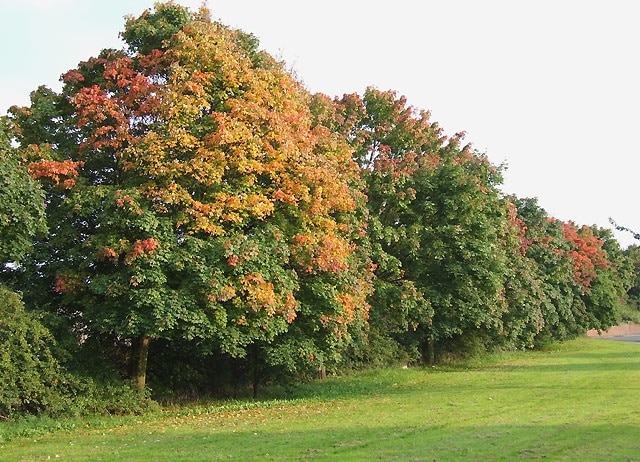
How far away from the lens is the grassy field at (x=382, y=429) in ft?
36.6

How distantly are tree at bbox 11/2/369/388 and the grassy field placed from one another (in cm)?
272

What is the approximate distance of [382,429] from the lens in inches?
549

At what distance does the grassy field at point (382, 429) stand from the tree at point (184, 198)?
2.72 meters

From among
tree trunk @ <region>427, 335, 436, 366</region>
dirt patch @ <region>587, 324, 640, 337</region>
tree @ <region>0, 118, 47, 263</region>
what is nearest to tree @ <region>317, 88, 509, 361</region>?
tree trunk @ <region>427, 335, 436, 366</region>

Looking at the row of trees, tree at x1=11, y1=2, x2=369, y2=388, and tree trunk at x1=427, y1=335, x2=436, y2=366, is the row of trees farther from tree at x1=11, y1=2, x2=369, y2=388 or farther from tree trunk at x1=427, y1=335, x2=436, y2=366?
tree trunk at x1=427, y1=335, x2=436, y2=366

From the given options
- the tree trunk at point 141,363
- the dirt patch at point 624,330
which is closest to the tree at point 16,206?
the tree trunk at point 141,363

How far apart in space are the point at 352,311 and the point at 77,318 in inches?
355

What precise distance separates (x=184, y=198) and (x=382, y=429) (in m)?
8.70

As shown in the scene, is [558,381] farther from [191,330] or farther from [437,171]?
[191,330]

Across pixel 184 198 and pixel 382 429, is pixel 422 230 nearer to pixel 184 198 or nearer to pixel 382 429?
pixel 184 198

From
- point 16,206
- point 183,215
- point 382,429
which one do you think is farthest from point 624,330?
point 16,206

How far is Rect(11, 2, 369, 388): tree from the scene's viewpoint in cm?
1822

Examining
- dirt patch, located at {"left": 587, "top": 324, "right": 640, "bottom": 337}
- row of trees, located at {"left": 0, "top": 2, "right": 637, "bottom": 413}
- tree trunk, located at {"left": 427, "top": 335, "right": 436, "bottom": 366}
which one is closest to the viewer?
row of trees, located at {"left": 0, "top": 2, "right": 637, "bottom": 413}

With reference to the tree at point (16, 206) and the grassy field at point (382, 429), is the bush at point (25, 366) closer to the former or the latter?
the grassy field at point (382, 429)
